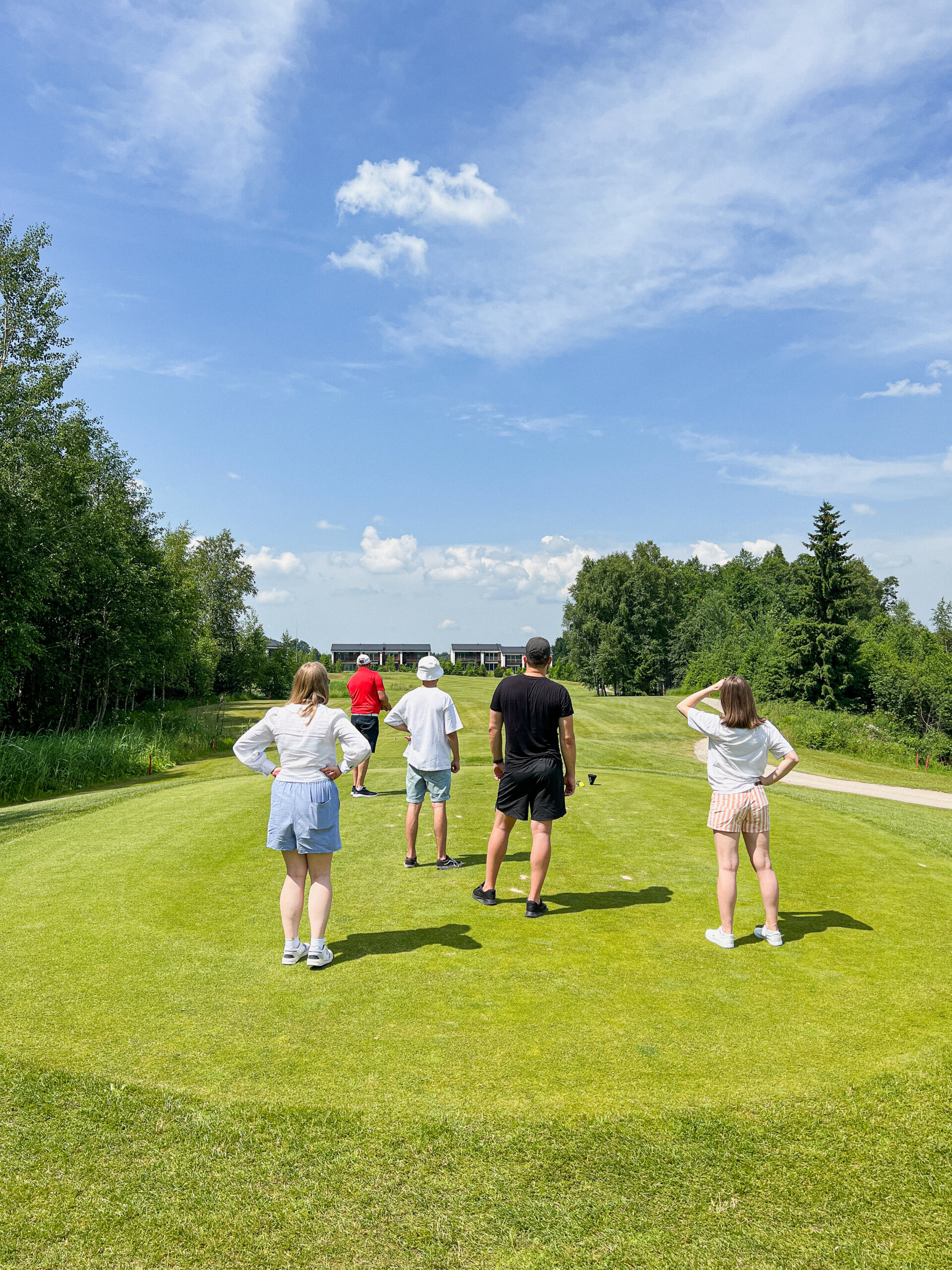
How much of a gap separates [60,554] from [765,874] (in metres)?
28.2

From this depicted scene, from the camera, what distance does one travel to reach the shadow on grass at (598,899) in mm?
6285

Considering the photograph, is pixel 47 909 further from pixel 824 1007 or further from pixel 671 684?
pixel 671 684

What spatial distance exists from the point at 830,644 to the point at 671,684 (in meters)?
47.4

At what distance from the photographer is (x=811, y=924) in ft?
19.7

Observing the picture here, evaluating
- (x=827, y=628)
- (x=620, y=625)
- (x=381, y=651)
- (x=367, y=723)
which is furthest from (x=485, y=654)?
(x=367, y=723)

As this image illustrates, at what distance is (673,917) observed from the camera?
604 centimetres

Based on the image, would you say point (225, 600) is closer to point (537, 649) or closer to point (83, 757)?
point (83, 757)

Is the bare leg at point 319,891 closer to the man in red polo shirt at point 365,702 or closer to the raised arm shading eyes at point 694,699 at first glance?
the raised arm shading eyes at point 694,699

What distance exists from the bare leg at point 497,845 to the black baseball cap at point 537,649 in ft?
4.43

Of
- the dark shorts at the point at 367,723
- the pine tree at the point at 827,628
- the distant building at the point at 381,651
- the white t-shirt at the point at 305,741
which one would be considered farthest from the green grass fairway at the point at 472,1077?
the distant building at the point at 381,651

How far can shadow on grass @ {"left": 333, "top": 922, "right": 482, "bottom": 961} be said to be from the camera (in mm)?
5227

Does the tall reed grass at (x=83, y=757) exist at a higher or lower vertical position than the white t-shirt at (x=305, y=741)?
lower

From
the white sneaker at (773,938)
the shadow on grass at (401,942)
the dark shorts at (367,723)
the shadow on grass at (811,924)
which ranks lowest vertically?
the shadow on grass at (401,942)

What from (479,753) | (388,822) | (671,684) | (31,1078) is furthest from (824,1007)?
(671,684)
